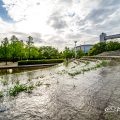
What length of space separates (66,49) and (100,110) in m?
81.7

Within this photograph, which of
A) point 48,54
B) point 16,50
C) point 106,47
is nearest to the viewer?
point 16,50

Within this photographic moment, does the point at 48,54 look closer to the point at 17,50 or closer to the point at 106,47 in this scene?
the point at 106,47

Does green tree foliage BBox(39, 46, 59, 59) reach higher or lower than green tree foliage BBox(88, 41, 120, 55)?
lower

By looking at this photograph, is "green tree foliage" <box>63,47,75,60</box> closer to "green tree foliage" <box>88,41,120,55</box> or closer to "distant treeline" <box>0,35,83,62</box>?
"distant treeline" <box>0,35,83,62</box>

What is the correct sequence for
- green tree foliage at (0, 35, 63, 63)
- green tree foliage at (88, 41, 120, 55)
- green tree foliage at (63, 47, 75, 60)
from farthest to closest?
green tree foliage at (63, 47, 75, 60), green tree foliage at (88, 41, 120, 55), green tree foliage at (0, 35, 63, 63)

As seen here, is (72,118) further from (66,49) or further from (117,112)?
(66,49)

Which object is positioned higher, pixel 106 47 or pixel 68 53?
pixel 106 47

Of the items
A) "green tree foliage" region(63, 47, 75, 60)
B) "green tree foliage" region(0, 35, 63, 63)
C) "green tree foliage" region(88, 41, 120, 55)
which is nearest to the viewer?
"green tree foliage" region(0, 35, 63, 63)

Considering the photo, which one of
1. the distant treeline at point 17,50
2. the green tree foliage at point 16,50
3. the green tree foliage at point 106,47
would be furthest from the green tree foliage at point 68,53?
the green tree foliage at point 16,50

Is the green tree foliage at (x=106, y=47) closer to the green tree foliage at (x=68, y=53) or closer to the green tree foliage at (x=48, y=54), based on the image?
the green tree foliage at (x=68, y=53)

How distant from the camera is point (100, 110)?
4.78m

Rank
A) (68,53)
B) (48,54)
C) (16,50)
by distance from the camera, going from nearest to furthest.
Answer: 1. (16,50)
2. (48,54)
3. (68,53)

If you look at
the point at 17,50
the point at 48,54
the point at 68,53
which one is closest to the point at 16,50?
the point at 17,50

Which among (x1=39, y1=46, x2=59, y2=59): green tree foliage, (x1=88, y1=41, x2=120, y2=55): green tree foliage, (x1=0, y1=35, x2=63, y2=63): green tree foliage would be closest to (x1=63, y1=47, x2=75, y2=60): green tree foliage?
(x1=39, y1=46, x2=59, y2=59): green tree foliage
